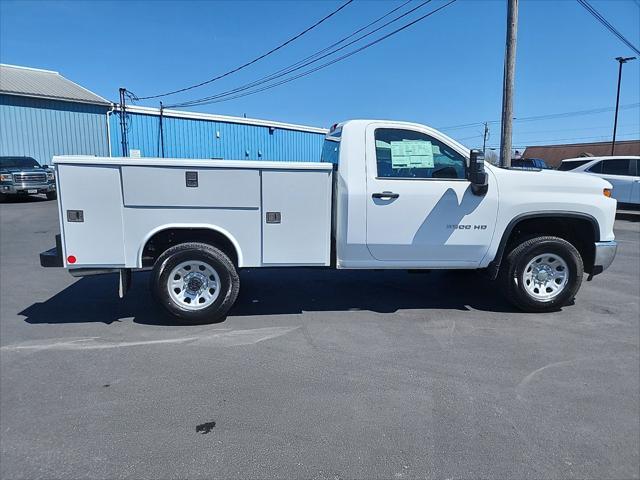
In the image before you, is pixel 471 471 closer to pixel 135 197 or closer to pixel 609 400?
pixel 609 400

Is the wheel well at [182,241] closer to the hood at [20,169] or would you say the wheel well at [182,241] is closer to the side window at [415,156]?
the side window at [415,156]

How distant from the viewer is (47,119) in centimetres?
2508

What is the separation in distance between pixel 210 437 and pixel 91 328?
271 centimetres

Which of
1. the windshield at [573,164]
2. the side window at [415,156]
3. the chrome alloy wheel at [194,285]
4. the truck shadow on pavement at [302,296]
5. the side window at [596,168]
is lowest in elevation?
the truck shadow on pavement at [302,296]

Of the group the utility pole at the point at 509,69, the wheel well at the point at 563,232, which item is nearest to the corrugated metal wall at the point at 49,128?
the utility pole at the point at 509,69

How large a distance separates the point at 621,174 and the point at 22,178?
22528 millimetres

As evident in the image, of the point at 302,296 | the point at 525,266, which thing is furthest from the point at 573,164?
the point at 302,296

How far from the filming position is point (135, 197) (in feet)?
15.7

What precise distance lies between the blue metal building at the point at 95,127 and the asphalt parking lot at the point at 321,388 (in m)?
19.9

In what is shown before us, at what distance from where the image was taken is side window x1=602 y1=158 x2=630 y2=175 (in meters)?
16.2

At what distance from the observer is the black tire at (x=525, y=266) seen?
5492mm

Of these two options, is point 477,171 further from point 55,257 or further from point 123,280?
point 55,257

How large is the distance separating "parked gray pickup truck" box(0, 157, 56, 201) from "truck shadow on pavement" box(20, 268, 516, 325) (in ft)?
47.7

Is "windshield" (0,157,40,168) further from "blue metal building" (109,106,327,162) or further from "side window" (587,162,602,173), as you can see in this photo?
"side window" (587,162,602,173)
